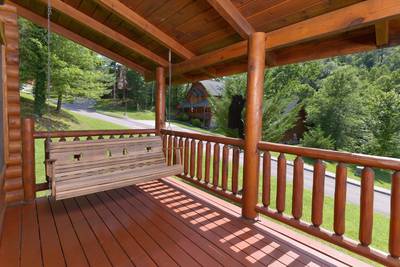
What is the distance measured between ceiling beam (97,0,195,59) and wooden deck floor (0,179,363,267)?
2.14m

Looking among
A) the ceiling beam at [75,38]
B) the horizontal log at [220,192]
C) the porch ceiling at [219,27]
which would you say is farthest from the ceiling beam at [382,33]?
the ceiling beam at [75,38]

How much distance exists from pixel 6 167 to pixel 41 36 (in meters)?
11.1

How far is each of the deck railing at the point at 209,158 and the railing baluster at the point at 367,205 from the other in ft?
4.29

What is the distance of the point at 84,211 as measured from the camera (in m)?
2.94

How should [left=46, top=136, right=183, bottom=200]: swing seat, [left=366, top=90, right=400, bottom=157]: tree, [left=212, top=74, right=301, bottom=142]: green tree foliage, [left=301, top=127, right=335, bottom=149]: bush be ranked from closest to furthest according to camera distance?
[left=46, top=136, right=183, bottom=200]: swing seat < [left=212, top=74, right=301, bottom=142]: green tree foliage < [left=366, top=90, right=400, bottom=157]: tree < [left=301, top=127, right=335, bottom=149]: bush

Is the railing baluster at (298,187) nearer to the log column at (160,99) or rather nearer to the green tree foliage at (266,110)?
the log column at (160,99)

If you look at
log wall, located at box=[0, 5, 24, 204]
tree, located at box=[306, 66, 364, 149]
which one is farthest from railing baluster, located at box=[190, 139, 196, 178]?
tree, located at box=[306, 66, 364, 149]

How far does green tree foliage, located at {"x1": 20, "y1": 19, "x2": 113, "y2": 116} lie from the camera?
→ 11463 millimetres

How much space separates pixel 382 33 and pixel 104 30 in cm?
324

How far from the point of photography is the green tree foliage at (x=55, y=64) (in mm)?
11463

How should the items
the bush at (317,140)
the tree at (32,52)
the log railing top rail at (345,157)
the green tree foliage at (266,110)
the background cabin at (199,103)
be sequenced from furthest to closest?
the background cabin at (199,103), the bush at (317,140), the tree at (32,52), the green tree foliage at (266,110), the log railing top rail at (345,157)

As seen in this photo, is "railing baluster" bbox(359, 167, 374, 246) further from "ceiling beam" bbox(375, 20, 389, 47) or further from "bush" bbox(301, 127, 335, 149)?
"bush" bbox(301, 127, 335, 149)

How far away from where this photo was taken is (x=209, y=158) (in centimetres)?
378

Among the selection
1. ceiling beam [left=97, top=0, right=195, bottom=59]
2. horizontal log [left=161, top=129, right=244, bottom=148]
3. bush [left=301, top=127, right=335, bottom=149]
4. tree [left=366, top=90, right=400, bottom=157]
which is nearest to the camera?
ceiling beam [left=97, top=0, right=195, bottom=59]
